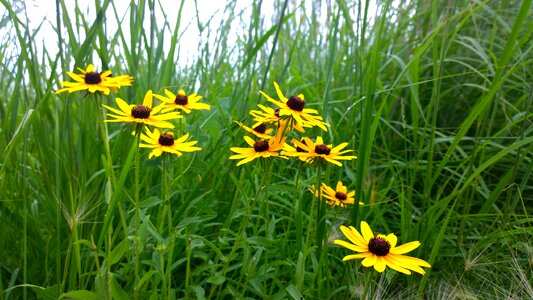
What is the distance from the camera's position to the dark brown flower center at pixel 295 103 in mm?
1273

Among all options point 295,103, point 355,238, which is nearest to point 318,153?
point 295,103

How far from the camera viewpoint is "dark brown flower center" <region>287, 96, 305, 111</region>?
1273mm

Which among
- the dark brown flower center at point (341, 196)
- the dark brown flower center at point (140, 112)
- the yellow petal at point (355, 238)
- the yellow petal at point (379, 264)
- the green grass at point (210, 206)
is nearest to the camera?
the yellow petal at point (379, 264)

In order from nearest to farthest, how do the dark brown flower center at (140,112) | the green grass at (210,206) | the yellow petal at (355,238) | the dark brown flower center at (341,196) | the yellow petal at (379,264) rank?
the yellow petal at (379,264) < the yellow petal at (355,238) < the dark brown flower center at (140,112) < the green grass at (210,206) < the dark brown flower center at (341,196)

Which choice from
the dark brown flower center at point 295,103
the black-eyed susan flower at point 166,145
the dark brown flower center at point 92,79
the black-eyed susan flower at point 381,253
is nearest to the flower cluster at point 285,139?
the dark brown flower center at point 295,103

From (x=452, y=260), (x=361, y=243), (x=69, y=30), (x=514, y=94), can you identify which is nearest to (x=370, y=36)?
(x=514, y=94)

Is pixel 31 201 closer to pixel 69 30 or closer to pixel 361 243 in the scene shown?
pixel 69 30

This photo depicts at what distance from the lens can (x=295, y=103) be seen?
128 centimetres

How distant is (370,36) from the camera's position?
115 inches

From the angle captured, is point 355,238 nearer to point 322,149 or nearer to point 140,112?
point 322,149

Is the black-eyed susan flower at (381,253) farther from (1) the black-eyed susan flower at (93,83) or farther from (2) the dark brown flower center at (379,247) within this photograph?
(1) the black-eyed susan flower at (93,83)

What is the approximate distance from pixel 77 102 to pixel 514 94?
6.06 feet

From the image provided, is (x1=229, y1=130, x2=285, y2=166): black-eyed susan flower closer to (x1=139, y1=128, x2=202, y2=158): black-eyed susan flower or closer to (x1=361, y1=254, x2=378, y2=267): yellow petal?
(x1=139, y1=128, x2=202, y2=158): black-eyed susan flower

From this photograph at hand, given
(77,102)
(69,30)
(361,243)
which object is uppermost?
(69,30)
